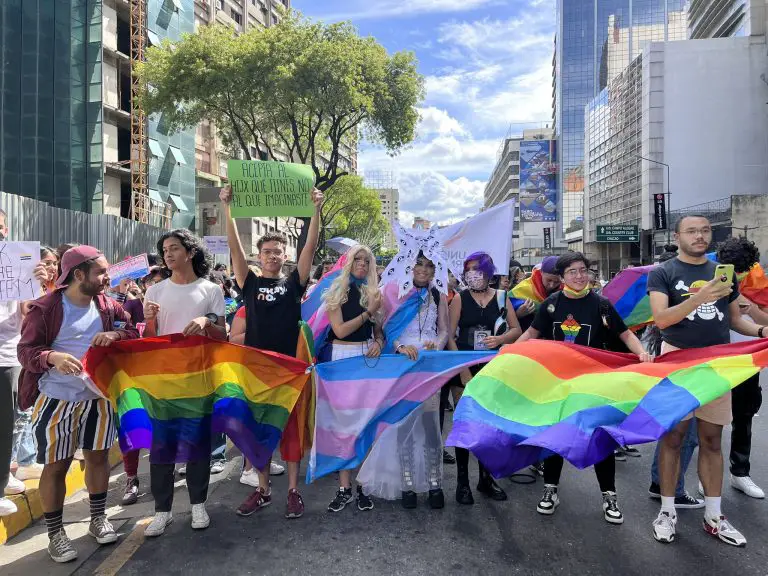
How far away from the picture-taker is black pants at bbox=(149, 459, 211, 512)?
157 inches

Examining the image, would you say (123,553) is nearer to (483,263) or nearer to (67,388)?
(67,388)

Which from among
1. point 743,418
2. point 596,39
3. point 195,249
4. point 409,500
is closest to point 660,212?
point 743,418

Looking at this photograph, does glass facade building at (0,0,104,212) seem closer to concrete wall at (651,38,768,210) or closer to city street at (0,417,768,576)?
city street at (0,417,768,576)

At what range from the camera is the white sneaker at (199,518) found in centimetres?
401

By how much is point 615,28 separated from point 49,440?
174m

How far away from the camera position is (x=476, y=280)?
16.4 feet

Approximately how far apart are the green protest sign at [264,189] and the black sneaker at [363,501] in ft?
7.46

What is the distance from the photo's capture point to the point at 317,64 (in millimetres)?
20734

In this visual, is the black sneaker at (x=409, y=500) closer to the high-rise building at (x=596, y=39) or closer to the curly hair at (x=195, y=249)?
the curly hair at (x=195, y=249)

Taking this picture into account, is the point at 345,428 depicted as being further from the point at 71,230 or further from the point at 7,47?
the point at 7,47

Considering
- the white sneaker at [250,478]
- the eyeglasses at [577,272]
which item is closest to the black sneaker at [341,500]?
the white sneaker at [250,478]

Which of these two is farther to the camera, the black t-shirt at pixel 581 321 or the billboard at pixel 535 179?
the billboard at pixel 535 179

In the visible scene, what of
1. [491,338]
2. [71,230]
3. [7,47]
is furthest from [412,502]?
[7,47]

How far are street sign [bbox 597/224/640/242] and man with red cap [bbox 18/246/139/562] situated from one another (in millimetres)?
54992
